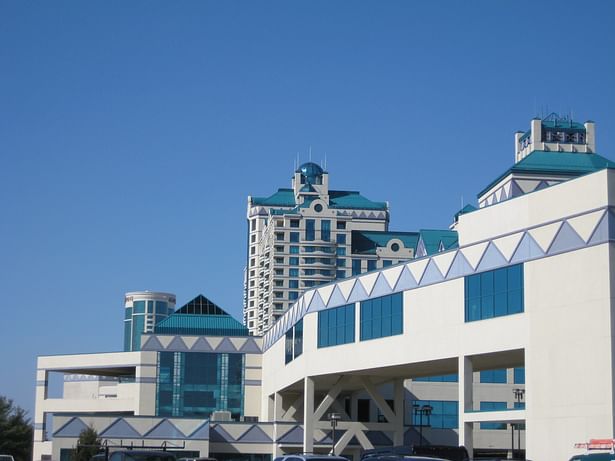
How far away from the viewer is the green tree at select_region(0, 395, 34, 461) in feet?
301

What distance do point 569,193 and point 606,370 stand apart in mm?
6740

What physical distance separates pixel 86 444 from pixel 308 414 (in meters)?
14.1

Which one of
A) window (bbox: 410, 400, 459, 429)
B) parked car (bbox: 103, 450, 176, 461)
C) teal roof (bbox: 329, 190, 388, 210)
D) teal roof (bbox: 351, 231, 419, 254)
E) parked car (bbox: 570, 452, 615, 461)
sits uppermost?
teal roof (bbox: 329, 190, 388, 210)

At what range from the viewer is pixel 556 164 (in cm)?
9638

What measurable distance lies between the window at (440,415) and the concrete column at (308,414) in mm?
12088

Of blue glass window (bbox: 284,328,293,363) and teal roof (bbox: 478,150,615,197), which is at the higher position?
teal roof (bbox: 478,150,615,197)

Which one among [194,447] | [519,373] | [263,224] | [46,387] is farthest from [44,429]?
[263,224]

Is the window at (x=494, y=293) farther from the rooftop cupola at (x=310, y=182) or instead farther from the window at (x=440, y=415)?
the rooftop cupola at (x=310, y=182)

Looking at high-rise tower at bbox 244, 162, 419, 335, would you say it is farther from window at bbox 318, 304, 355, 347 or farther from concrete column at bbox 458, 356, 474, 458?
concrete column at bbox 458, 356, 474, 458

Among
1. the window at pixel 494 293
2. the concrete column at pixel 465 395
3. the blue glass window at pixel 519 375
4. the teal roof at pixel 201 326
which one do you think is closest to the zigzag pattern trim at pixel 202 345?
the teal roof at pixel 201 326

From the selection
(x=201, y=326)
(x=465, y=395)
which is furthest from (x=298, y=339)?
(x=201, y=326)

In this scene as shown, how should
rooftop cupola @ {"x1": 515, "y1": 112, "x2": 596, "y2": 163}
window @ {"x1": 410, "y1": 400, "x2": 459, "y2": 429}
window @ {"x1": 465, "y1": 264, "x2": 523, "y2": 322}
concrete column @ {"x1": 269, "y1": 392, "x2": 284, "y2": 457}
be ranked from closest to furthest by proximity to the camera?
window @ {"x1": 465, "y1": 264, "x2": 523, "y2": 322} < concrete column @ {"x1": 269, "y1": 392, "x2": 284, "y2": 457} < window @ {"x1": 410, "y1": 400, "x2": 459, "y2": 429} < rooftop cupola @ {"x1": 515, "y1": 112, "x2": 596, "y2": 163}

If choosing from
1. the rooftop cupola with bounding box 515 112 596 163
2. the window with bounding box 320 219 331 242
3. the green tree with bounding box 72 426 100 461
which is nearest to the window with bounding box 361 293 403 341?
the green tree with bounding box 72 426 100 461

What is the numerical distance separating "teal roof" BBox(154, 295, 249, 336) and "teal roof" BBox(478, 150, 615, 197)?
86.1 feet
